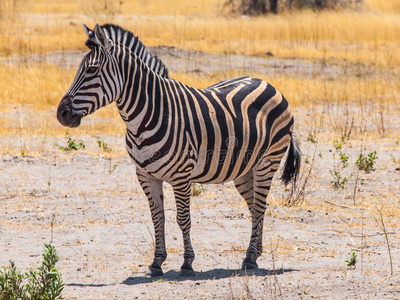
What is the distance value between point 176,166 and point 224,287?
1.07m

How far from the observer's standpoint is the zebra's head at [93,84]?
14.3 ft

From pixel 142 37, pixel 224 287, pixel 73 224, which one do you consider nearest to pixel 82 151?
pixel 73 224

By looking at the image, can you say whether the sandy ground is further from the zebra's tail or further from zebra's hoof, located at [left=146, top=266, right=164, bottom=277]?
the zebra's tail

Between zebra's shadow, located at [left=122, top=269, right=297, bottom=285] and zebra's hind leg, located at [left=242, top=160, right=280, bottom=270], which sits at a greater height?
zebra's hind leg, located at [left=242, top=160, right=280, bottom=270]

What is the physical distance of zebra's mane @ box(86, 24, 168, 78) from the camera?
4.76m

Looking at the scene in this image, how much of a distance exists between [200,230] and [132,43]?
231 cm

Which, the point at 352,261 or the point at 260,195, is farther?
the point at 260,195

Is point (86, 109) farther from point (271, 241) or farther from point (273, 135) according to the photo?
point (271, 241)

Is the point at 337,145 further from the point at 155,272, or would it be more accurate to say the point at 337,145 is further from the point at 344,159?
the point at 155,272

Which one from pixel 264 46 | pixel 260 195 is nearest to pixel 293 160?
pixel 260 195

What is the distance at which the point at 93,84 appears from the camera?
4434 millimetres

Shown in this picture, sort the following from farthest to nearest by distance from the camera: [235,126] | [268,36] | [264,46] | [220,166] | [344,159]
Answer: [268,36] → [264,46] → [344,159] → [235,126] → [220,166]

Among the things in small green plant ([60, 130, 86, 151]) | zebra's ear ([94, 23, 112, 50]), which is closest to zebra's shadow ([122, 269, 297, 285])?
zebra's ear ([94, 23, 112, 50])

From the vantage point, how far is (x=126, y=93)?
467cm
